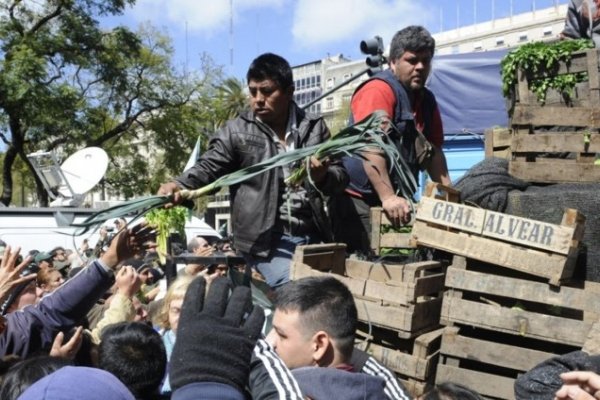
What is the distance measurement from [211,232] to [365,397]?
10.6m

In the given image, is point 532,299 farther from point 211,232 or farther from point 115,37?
point 115,37

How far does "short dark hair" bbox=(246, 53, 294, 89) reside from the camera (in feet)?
13.4

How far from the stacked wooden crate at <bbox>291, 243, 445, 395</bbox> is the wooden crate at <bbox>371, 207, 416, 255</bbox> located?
1.06 ft

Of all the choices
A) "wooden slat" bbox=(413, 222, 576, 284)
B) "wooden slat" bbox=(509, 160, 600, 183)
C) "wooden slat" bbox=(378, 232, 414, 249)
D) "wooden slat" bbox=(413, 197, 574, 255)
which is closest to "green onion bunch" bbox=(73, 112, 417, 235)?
"wooden slat" bbox=(413, 197, 574, 255)

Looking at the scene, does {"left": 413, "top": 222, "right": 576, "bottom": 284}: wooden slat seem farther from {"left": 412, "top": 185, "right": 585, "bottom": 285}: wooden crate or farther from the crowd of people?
the crowd of people

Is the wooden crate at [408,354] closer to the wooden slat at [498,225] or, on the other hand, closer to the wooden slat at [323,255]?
the wooden slat at [323,255]

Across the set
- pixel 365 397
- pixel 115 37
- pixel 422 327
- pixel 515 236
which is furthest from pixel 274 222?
pixel 115 37

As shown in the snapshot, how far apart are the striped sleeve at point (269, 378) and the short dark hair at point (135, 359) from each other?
1.18 meters

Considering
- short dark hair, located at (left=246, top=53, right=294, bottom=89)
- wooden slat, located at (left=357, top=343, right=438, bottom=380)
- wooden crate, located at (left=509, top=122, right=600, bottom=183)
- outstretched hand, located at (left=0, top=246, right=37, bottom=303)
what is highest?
short dark hair, located at (left=246, top=53, right=294, bottom=89)

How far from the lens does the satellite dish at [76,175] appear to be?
10.9 metres

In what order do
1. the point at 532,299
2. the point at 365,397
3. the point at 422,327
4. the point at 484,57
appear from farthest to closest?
the point at 484,57 < the point at 422,327 < the point at 532,299 < the point at 365,397

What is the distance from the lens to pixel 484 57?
39.6 feet

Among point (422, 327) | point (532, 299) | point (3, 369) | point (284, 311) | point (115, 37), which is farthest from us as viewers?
point (115, 37)

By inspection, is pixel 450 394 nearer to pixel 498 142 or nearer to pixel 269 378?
pixel 269 378
